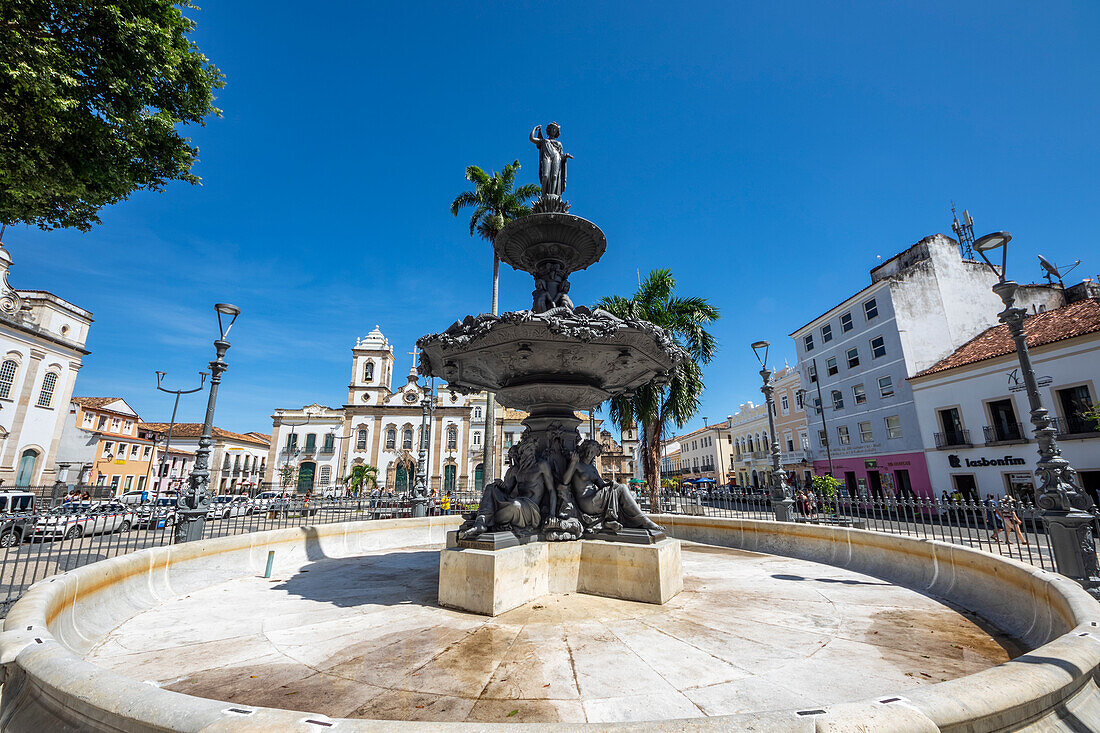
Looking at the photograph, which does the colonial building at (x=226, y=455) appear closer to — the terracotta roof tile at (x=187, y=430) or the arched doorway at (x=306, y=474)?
the terracotta roof tile at (x=187, y=430)

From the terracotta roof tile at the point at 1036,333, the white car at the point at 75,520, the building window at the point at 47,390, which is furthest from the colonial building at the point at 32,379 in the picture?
the terracotta roof tile at the point at 1036,333

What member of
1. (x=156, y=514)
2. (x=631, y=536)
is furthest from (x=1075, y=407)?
(x=156, y=514)

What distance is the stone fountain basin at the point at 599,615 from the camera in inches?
72.3

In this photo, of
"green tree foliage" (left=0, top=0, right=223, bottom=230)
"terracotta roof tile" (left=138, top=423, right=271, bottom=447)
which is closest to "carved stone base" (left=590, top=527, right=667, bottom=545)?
"green tree foliage" (left=0, top=0, right=223, bottom=230)

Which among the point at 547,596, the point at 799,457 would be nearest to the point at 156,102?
the point at 547,596

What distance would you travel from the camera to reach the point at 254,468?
63.6 m

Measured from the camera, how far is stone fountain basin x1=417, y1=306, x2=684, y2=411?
5469 millimetres

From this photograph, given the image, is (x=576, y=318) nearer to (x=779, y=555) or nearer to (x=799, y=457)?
(x=779, y=555)

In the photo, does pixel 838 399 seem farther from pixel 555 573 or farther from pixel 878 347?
pixel 555 573

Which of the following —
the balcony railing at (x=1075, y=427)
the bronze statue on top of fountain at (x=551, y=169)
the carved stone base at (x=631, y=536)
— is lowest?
the carved stone base at (x=631, y=536)

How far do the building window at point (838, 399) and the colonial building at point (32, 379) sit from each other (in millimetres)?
53922

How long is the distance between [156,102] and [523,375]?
10.3m

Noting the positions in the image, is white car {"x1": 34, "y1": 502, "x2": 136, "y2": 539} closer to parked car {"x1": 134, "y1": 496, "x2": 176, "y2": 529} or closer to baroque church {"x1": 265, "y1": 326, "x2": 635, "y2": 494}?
parked car {"x1": 134, "y1": 496, "x2": 176, "y2": 529}

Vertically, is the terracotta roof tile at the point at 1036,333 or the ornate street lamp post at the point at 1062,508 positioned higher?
the terracotta roof tile at the point at 1036,333
